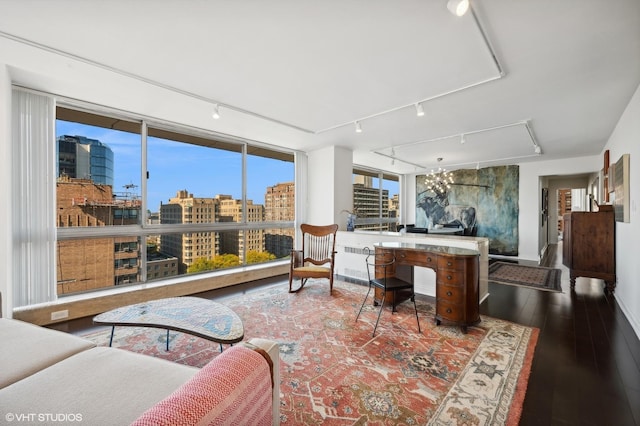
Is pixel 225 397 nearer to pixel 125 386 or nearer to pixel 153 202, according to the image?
pixel 125 386

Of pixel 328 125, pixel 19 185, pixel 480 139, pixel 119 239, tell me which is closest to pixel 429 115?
pixel 328 125

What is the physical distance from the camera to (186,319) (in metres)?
2.09

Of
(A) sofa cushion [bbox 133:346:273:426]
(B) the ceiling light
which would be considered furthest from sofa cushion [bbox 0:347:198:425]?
(B) the ceiling light

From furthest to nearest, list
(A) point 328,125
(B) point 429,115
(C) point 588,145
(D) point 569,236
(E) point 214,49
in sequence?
(C) point 588,145 < (D) point 569,236 < (A) point 328,125 < (B) point 429,115 < (E) point 214,49

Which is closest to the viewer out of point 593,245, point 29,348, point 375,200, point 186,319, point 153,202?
point 29,348

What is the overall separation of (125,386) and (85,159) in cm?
339

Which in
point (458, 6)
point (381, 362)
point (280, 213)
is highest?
point (458, 6)

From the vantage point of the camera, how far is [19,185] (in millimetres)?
2803

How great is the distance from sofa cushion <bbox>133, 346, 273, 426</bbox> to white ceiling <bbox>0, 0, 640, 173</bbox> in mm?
2023

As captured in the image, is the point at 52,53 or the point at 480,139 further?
the point at 480,139

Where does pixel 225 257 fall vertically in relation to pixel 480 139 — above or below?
below

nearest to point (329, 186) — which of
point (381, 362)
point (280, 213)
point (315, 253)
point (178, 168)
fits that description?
point (280, 213)

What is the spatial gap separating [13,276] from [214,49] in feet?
10.4

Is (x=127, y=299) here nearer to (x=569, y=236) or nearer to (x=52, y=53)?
(x=52, y=53)
